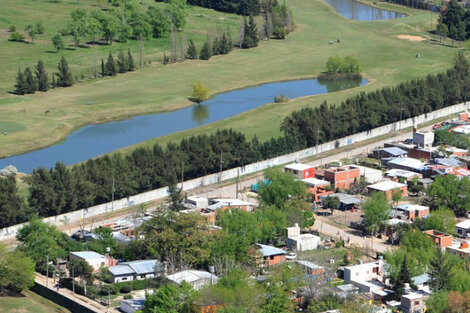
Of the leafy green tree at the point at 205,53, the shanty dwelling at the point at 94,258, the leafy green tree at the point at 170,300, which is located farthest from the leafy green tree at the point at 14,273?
the leafy green tree at the point at 205,53

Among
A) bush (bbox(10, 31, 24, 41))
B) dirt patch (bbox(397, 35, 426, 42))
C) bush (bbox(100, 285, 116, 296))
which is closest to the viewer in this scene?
bush (bbox(100, 285, 116, 296))

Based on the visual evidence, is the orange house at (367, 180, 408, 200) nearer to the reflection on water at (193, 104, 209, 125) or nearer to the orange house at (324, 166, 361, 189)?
the orange house at (324, 166, 361, 189)

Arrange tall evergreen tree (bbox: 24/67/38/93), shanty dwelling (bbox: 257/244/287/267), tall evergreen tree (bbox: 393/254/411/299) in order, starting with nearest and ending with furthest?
tall evergreen tree (bbox: 393/254/411/299)
shanty dwelling (bbox: 257/244/287/267)
tall evergreen tree (bbox: 24/67/38/93)

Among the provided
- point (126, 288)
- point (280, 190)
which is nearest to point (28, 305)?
point (126, 288)

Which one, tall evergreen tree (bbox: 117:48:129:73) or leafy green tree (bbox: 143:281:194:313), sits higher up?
tall evergreen tree (bbox: 117:48:129:73)

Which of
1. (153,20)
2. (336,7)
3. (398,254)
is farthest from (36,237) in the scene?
(336,7)

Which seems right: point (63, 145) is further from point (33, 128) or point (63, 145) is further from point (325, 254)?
point (325, 254)

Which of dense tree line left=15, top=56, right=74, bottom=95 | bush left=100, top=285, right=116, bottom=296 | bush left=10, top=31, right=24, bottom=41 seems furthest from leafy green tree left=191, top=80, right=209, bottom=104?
bush left=100, top=285, right=116, bottom=296
